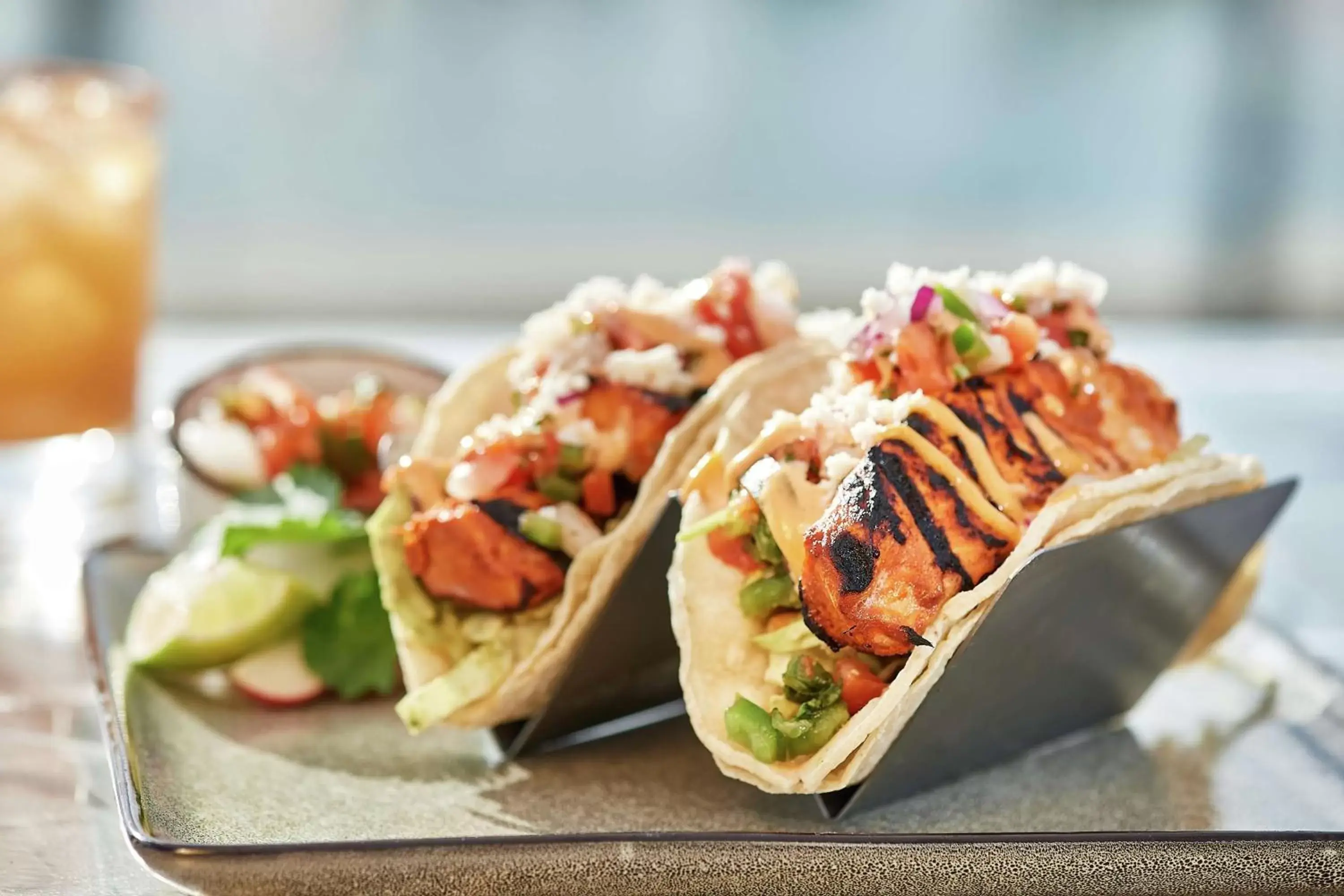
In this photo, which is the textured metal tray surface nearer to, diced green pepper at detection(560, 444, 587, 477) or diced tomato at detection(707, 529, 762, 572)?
diced tomato at detection(707, 529, 762, 572)

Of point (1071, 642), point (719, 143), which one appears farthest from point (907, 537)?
point (719, 143)

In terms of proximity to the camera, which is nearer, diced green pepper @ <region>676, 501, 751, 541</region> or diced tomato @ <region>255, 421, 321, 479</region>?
diced green pepper @ <region>676, 501, 751, 541</region>

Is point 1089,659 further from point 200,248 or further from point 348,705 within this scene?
point 200,248

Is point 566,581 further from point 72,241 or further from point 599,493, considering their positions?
point 72,241

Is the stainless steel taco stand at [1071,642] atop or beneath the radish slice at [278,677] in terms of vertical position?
atop

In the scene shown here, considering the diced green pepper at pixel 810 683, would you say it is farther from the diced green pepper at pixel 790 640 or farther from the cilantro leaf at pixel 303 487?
the cilantro leaf at pixel 303 487

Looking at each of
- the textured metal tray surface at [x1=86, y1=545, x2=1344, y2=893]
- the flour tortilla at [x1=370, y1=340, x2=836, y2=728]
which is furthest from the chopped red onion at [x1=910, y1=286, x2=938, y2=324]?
the textured metal tray surface at [x1=86, y1=545, x2=1344, y2=893]

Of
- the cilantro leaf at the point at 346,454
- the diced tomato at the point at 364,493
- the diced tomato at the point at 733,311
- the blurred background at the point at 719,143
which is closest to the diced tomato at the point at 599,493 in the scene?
the diced tomato at the point at 733,311
